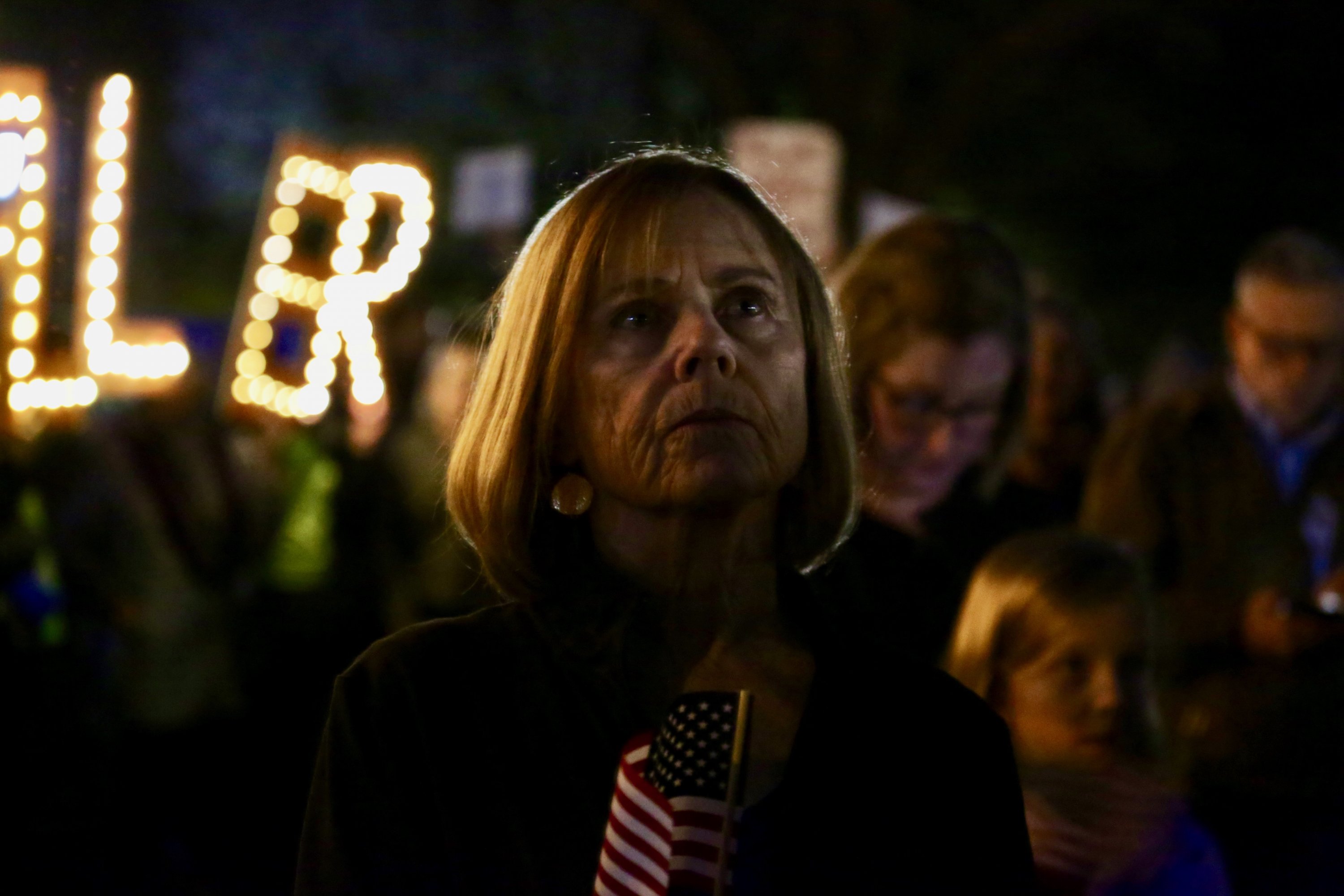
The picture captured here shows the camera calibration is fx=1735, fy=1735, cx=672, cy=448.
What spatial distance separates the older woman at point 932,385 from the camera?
3.37 metres

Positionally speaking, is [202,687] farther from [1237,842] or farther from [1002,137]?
[1002,137]

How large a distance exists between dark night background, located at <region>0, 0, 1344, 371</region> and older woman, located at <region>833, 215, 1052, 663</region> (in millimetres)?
7773

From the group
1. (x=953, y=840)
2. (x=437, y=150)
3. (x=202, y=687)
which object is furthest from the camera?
(x=437, y=150)

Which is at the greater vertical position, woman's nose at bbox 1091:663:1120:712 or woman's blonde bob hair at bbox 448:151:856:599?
woman's blonde bob hair at bbox 448:151:856:599

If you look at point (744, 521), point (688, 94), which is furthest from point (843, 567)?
point (688, 94)

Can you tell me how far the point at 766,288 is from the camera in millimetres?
1933

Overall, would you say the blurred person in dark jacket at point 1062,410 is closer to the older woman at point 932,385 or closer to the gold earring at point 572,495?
the older woman at point 932,385

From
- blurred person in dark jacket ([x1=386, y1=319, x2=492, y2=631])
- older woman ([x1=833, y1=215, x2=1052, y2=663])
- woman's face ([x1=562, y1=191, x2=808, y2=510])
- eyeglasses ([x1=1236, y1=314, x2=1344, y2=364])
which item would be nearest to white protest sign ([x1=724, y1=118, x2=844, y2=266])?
blurred person in dark jacket ([x1=386, y1=319, x2=492, y2=631])

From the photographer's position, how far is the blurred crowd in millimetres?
3135

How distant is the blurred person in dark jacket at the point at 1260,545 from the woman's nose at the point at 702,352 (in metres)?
2.63

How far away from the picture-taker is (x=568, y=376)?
75.5 inches

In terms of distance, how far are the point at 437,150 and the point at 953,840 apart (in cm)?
2034

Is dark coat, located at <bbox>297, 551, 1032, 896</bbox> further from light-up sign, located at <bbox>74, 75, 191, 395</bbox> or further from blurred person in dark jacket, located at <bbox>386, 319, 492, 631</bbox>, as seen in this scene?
blurred person in dark jacket, located at <bbox>386, 319, 492, 631</bbox>

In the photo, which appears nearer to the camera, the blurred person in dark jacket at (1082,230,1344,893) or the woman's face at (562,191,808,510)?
the woman's face at (562,191,808,510)
